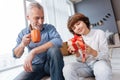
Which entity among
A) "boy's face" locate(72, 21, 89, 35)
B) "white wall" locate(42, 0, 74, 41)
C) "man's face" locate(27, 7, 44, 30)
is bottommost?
"boy's face" locate(72, 21, 89, 35)

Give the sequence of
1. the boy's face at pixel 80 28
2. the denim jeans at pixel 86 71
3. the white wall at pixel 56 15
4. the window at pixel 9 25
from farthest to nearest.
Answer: the white wall at pixel 56 15 → the window at pixel 9 25 → the boy's face at pixel 80 28 → the denim jeans at pixel 86 71

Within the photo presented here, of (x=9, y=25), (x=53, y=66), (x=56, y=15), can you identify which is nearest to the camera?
(x=53, y=66)

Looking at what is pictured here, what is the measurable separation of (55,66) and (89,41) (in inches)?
12.5

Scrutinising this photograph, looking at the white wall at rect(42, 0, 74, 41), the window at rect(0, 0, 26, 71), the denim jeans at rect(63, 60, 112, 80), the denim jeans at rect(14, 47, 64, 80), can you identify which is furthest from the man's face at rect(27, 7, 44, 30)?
the white wall at rect(42, 0, 74, 41)

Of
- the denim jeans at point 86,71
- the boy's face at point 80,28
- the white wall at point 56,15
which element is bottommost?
the denim jeans at point 86,71

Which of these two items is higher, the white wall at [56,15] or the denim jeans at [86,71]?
the white wall at [56,15]

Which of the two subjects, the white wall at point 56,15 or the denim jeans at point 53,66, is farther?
the white wall at point 56,15

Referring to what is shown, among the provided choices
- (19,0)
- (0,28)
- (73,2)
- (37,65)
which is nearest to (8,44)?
(0,28)

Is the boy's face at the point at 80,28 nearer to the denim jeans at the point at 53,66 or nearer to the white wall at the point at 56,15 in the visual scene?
the denim jeans at the point at 53,66

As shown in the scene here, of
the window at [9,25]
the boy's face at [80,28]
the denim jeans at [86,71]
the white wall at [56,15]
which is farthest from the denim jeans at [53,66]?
the white wall at [56,15]

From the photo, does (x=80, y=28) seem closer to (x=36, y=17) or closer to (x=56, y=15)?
(x=36, y=17)

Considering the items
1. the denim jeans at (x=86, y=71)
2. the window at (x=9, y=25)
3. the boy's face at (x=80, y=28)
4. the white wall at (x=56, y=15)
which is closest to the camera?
the denim jeans at (x=86, y=71)

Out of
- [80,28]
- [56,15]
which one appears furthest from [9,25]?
[80,28]

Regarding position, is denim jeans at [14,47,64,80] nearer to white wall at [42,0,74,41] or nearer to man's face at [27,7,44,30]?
man's face at [27,7,44,30]
